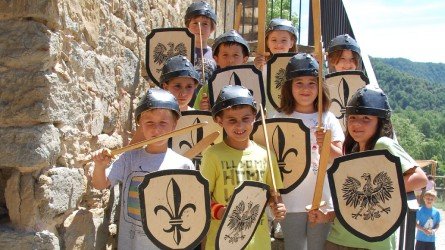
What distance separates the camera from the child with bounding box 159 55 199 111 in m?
4.10

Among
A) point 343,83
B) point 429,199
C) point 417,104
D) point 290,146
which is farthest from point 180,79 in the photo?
point 417,104

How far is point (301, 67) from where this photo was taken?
3951 millimetres

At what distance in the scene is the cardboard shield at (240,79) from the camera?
14.1 ft

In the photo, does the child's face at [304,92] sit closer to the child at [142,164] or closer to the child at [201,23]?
the child at [142,164]

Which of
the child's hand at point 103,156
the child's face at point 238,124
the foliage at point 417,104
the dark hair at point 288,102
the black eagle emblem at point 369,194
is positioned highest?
the foliage at point 417,104

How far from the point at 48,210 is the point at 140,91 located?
1899 millimetres

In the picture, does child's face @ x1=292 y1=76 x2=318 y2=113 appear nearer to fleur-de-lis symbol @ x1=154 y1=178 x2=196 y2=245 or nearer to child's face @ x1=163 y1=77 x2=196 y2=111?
child's face @ x1=163 y1=77 x2=196 y2=111

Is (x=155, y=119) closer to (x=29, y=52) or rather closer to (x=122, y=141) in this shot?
(x=29, y=52)

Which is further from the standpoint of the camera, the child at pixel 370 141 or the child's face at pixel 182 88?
the child's face at pixel 182 88

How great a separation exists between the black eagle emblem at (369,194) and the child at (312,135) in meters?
0.42

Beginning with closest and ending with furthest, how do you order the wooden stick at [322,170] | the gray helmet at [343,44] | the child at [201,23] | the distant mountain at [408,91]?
the wooden stick at [322,170], the gray helmet at [343,44], the child at [201,23], the distant mountain at [408,91]

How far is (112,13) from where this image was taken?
4.25 m

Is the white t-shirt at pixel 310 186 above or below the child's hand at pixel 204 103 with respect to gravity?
below

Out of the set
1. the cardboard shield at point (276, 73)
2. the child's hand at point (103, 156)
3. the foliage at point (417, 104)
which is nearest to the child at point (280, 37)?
the cardboard shield at point (276, 73)
